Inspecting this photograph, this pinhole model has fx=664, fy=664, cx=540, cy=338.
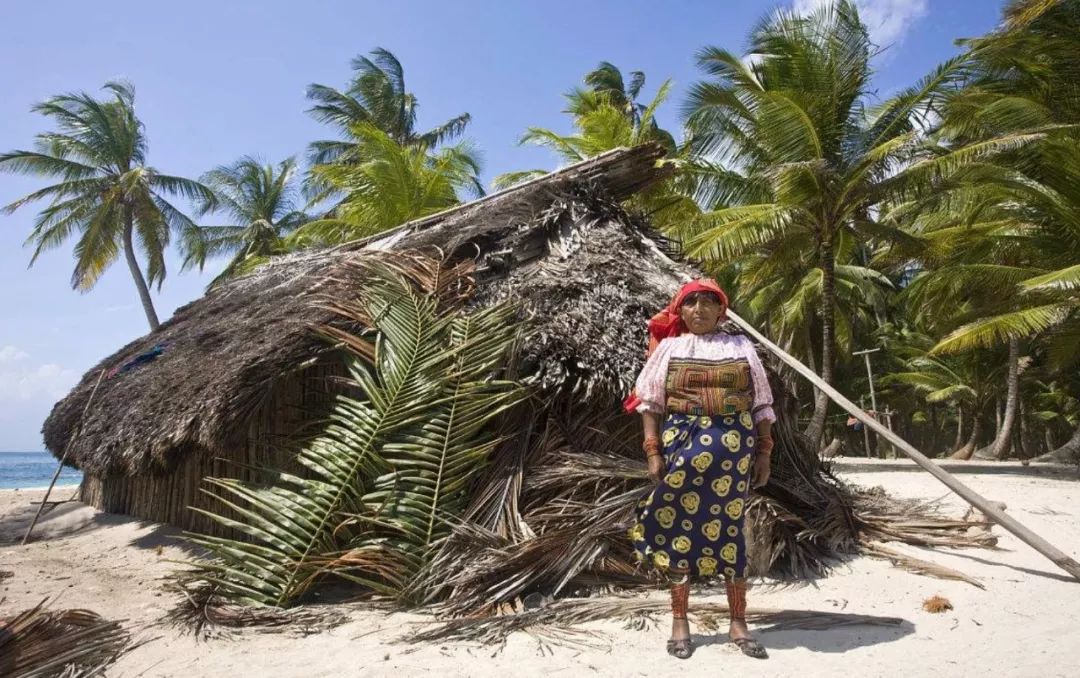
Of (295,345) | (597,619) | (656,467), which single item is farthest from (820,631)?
(295,345)

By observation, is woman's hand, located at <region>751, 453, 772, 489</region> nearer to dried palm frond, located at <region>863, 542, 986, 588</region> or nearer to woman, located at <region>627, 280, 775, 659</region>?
woman, located at <region>627, 280, 775, 659</region>

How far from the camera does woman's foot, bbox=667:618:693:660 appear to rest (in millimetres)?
2713

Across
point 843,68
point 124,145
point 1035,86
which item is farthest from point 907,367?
point 124,145

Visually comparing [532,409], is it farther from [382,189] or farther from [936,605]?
[382,189]

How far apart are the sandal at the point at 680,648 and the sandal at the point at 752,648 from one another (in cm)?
21

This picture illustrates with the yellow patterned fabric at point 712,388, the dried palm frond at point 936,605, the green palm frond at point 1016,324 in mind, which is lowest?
the dried palm frond at point 936,605

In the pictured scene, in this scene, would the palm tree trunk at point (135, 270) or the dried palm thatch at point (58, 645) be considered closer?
the dried palm thatch at point (58, 645)

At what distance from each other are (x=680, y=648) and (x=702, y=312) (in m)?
1.40

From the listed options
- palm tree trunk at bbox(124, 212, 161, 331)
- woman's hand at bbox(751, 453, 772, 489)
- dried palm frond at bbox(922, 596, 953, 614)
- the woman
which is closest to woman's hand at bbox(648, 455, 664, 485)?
the woman

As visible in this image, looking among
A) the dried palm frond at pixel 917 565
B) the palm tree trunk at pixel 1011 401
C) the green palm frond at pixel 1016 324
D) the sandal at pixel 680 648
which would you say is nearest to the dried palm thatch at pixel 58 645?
the sandal at pixel 680 648

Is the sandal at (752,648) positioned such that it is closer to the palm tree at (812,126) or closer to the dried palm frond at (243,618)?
the dried palm frond at (243,618)

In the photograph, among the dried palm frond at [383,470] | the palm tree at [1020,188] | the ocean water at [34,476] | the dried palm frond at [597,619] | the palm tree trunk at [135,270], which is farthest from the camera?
the ocean water at [34,476]

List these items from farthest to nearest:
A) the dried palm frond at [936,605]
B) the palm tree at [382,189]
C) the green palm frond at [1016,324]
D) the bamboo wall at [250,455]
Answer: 1. the palm tree at [382,189]
2. the green palm frond at [1016,324]
3. the bamboo wall at [250,455]
4. the dried palm frond at [936,605]

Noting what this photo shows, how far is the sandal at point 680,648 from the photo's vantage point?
2709 millimetres
